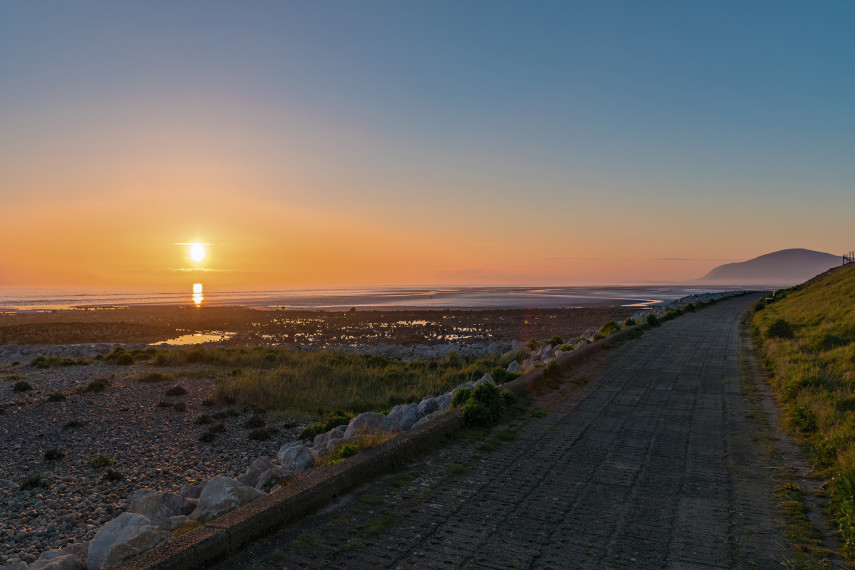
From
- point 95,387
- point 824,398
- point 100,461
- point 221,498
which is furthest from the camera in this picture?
point 95,387

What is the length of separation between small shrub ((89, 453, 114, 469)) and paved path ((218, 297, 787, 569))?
640 centimetres

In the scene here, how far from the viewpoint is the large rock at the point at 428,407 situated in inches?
401

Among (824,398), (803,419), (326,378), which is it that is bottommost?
(326,378)

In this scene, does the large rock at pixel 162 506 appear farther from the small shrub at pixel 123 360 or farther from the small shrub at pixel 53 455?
the small shrub at pixel 123 360

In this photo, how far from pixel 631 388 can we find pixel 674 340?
10663mm

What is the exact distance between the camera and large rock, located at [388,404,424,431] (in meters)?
9.34

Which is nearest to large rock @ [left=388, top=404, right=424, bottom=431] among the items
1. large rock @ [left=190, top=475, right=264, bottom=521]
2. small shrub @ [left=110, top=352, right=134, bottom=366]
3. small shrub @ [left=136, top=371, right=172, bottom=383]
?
large rock @ [left=190, top=475, right=264, bottom=521]

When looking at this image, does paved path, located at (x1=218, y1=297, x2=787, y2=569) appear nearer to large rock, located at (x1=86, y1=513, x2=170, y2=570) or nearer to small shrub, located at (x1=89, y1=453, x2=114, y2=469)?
large rock, located at (x1=86, y1=513, x2=170, y2=570)

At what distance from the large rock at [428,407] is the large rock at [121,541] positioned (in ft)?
18.9

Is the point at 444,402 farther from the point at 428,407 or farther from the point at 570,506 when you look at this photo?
the point at 570,506

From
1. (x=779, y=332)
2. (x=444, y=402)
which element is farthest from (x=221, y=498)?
(x=779, y=332)

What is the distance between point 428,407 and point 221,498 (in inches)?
216

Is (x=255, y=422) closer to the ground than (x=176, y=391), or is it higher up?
closer to the ground

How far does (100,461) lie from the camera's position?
9422 millimetres
